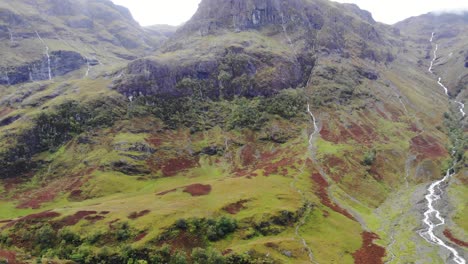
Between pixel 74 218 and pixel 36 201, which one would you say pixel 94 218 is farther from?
pixel 36 201

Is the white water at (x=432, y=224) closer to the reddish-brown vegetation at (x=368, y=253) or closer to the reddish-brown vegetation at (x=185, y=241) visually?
the reddish-brown vegetation at (x=368, y=253)

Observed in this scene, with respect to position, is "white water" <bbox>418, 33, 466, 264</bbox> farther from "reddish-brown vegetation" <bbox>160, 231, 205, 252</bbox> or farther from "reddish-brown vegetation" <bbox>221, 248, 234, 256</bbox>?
"reddish-brown vegetation" <bbox>160, 231, 205, 252</bbox>

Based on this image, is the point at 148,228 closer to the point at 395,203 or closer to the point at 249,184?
the point at 249,184

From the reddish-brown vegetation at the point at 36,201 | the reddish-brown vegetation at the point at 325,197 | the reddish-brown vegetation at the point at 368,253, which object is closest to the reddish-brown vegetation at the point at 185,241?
the reddish-brown vegetation at the point at 368,253

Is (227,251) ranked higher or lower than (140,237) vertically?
lower

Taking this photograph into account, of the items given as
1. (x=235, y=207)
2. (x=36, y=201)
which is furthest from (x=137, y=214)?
(x=36, y=201)
